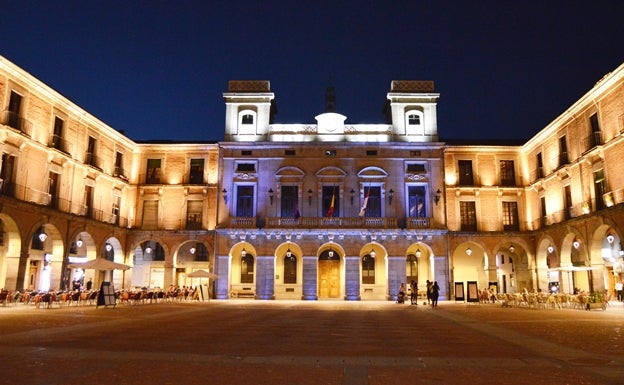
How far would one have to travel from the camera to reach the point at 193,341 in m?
10.8

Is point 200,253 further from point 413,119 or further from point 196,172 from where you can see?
point 413,119

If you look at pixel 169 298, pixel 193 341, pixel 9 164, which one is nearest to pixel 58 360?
pixel 193 341

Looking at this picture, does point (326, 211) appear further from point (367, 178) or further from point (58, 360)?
point (58, 360)

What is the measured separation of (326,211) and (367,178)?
3.79 m

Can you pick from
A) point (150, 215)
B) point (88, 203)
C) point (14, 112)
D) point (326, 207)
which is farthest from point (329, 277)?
point (14, 112)

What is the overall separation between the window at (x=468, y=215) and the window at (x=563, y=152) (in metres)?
7.26

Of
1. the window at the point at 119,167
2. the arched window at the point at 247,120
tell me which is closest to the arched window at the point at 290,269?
the arched window at the point at 247,120

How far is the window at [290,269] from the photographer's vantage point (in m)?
36.8

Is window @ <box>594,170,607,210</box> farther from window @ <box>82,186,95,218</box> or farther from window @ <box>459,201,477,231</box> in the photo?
window @ <box>82,186,95,218</box>

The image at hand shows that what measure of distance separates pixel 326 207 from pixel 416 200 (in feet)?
21.3

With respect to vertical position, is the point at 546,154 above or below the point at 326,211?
above

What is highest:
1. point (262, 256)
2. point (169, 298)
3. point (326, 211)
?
point (326, 211)

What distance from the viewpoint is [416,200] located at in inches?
1415

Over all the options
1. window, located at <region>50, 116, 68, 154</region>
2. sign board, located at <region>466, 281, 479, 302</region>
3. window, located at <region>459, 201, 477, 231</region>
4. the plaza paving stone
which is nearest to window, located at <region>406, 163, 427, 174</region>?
window, located at <region>459, 201, 477, 231</region>
